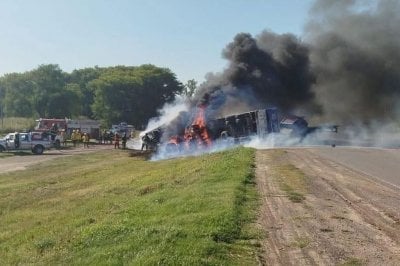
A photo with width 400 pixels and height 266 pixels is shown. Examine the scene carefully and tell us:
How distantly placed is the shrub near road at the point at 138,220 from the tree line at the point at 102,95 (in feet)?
293

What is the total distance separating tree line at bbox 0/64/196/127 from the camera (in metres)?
110

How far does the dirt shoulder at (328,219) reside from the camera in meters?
8.38

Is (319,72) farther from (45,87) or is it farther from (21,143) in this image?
(45,87)

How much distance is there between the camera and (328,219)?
35.9ft

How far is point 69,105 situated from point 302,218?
103038mm

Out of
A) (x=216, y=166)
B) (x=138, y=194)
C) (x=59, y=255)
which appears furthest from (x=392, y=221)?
(x=216, y=166)

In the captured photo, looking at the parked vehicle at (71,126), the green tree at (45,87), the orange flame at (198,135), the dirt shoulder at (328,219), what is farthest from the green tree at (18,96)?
the dirt shoulder at (328,219)

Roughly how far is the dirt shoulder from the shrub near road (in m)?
0.50

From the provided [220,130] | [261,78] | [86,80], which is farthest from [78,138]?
[86,80]

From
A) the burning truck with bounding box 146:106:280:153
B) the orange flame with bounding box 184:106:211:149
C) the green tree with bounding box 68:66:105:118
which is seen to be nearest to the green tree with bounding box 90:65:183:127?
the green tree with bounding box 68:66:105:118

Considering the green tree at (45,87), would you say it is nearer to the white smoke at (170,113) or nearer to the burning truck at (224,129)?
the white smoke at (170,113)

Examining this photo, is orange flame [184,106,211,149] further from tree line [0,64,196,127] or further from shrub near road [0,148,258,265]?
tree line [0,64,196,127]

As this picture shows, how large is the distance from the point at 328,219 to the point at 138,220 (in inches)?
154

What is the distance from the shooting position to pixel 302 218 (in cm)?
1095
